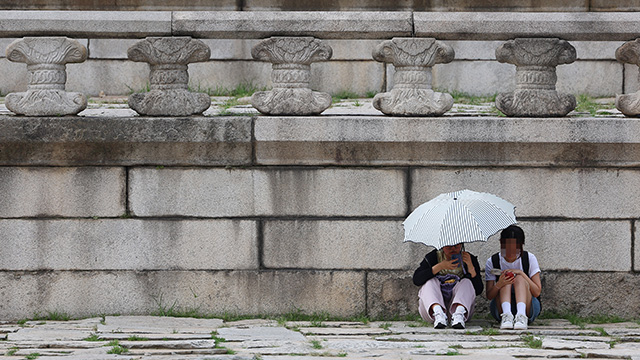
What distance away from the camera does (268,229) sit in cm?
703

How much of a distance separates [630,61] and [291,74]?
8.54ft

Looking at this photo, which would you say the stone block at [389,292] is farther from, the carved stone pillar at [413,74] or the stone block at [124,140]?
the stone block at [124,140]

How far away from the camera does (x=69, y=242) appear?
23.0 feet

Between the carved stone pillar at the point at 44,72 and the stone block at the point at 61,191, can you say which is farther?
the stone block at the point at 61,191

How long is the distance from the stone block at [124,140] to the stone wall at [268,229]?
27 millimetres

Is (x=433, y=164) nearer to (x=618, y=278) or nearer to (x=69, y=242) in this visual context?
(x=618, y=278)

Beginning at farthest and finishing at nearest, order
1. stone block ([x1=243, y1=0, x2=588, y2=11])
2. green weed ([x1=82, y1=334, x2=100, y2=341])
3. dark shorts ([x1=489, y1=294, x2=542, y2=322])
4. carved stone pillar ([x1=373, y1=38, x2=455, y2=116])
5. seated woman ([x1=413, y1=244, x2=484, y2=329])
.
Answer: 1. stone block ([x1=243, y1=0, x2=588, y2=11])
2. carved stone pillar ([x1=373, y1=38, x2=455, y2=116])
3. dark shorts ([x1=489, y1=294, x2=542, y2=322])
4. seated woman ([x1=413, y1=244, x2=484, y2=329])
5. green weed ([x1=82, y1=334, x2=100, y2=341])

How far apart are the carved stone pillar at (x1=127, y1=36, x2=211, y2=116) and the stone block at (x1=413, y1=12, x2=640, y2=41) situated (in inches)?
67.4

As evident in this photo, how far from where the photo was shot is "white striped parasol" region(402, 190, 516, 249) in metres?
6.18

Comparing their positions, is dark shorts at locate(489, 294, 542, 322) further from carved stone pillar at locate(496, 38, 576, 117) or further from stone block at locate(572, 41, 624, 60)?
stone block at locate(572, 41, 624, 60)

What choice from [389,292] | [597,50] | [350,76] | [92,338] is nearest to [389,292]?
[389,292]

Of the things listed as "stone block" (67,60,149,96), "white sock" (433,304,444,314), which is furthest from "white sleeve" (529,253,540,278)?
"stone block" (67,60,149,96)

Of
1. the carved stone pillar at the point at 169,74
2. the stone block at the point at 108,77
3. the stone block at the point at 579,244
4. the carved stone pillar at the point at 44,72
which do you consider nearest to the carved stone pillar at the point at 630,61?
the stone block at the point at 579,244

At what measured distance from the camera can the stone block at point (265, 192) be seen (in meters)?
7.02
